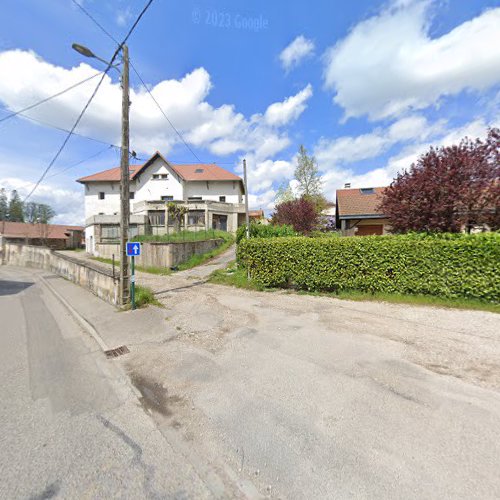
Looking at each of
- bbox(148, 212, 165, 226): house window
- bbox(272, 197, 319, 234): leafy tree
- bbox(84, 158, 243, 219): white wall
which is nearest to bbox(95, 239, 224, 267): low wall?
bbox(272, 197, 319, 234): leafy tree

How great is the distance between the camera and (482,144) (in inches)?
307

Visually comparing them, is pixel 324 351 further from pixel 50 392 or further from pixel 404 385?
pixel 50 392

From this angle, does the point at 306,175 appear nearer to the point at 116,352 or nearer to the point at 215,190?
the point at 215,190

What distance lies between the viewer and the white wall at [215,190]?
32375mm

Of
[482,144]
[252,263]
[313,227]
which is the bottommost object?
[252,263]

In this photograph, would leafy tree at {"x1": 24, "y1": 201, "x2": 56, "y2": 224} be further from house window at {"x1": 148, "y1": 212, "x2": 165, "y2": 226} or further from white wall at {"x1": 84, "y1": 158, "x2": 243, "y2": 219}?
house window at {"x1": 148, "y1": 212, "x2": 165, "y2": 226}

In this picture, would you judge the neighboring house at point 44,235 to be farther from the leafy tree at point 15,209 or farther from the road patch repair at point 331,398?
the road patch repair at point 331,398

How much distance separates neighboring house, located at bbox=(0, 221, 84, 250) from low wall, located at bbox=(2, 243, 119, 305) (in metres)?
21.8

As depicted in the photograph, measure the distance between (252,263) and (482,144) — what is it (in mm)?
8578

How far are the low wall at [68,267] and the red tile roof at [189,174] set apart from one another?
13.6 m

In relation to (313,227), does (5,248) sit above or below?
below

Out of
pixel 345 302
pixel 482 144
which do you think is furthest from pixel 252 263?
pixel 482 144

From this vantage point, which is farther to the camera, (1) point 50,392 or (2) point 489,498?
(1) point 50,392

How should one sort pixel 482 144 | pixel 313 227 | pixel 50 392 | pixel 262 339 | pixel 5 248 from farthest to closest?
1. pixel 5 248
2. pixel 313 227
3. pixel 482 144
4. pixel 262 339
5. pixel 50 392
